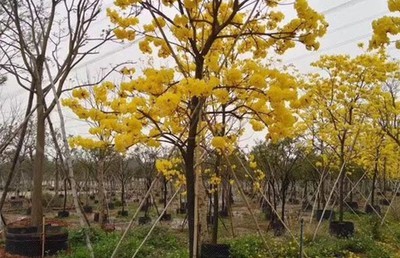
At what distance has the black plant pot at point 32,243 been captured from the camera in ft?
27.2

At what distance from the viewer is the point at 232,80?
3.55 m

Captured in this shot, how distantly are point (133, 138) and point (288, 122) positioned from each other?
1248 mm

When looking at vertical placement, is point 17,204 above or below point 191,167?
below

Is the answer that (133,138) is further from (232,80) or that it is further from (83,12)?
(83,12)

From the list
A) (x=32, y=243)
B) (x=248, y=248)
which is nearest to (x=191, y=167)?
(x=248, y=248)

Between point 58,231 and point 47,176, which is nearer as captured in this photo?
point 58,231

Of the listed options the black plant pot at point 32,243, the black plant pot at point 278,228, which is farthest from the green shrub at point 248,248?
the black plant pot at point 32,243

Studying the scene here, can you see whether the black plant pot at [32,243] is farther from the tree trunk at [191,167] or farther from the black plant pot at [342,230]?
the black plant pot at [342,230]

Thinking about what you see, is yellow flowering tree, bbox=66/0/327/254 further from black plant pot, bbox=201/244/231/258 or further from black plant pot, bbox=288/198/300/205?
black plant pot, bbox=288/198/300/205

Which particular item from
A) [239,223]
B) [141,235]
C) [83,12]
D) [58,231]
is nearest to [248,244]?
[141,235]

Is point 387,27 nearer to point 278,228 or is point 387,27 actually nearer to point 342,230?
point 342,230

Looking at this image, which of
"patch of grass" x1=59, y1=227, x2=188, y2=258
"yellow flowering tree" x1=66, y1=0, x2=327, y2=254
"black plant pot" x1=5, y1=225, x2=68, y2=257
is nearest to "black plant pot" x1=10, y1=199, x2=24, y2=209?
"patch of grass" x1=59, y1=227, x2=188, y2=258

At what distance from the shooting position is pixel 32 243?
8.32 metres

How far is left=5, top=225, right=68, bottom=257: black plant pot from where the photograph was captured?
829cm
